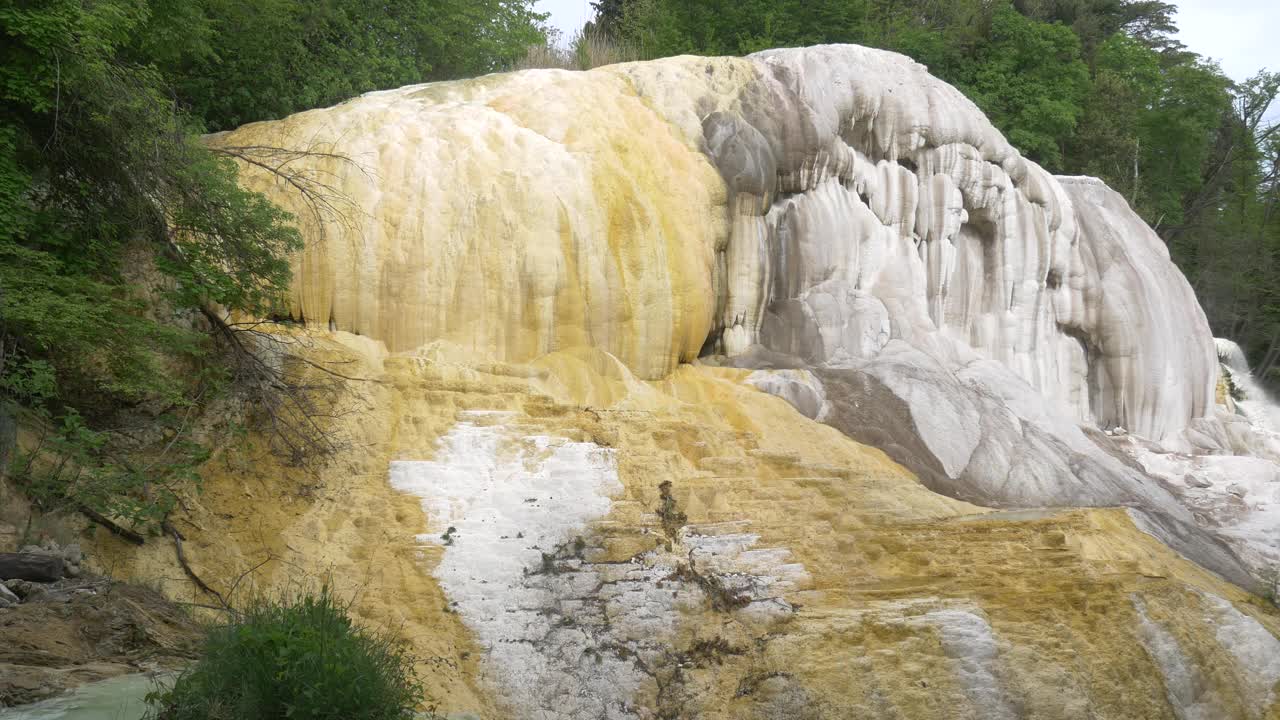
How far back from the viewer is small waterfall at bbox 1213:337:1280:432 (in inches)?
756

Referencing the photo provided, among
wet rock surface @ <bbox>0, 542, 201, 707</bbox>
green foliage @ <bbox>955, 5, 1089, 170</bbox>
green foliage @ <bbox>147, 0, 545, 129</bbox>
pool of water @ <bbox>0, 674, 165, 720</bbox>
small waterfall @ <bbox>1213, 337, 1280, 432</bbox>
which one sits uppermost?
green foliage @ <bbox>955, 5, 1089, 170</bbox>

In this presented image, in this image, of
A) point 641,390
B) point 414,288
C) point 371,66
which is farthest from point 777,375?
point 371,66

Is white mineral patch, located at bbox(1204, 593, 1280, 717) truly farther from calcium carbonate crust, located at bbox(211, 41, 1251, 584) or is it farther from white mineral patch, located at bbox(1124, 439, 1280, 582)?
white mineral patch, located at bbox(1124, 439, 1280, 582)

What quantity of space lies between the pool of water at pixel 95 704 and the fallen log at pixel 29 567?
1.43m

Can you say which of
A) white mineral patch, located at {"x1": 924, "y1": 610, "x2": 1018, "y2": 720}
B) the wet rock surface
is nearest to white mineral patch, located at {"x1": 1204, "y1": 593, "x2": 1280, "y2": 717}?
white mineral patch, located at {"x1": 924, "y1": 610, "x2": 1018, "y2": 720}

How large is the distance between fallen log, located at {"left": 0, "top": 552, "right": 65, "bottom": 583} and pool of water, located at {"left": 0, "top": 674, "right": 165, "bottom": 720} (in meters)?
1.43

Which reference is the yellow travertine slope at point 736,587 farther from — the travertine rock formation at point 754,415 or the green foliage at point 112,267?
the green foliage at point 112,267

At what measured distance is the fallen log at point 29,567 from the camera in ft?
22.9

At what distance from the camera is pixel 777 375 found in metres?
12.2

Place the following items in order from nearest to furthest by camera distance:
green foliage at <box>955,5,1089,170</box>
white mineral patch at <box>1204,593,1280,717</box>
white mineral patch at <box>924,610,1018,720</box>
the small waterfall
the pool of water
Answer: the pool of water, white mineral patch at <box>924,610,1018,720</box>, white mineral patch at <box>1204,593,1280,717</box>, the small waterfall, green foliage at <box>955,5,1089,170</box>

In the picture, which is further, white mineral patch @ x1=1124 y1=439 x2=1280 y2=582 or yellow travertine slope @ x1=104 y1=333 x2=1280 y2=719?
white mineral patch @ x1=1124 y1=439 x2=1280 y2=582

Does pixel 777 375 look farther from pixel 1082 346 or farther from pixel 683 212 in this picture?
pixel 1082 346

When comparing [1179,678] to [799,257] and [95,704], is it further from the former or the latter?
[95,704]

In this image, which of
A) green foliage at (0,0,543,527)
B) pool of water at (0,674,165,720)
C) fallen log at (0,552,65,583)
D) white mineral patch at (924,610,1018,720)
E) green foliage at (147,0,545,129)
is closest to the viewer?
pool of water at (0,674,165,720)
